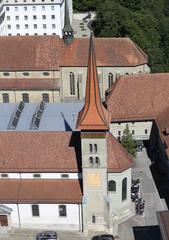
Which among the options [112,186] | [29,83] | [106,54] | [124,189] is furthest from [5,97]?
[124,189]

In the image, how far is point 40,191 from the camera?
6331 cm

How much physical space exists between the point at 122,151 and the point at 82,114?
375 inches

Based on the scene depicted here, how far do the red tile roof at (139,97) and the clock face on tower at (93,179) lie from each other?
62.3 feet

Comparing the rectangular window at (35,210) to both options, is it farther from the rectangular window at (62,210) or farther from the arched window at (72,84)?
the arched window at (72,84)

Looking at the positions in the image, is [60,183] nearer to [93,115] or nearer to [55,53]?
[93,115]

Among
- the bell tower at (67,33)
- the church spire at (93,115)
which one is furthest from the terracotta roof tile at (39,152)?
the bell tower at (67,33)

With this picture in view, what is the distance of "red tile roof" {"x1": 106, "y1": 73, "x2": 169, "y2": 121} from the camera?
79.2m

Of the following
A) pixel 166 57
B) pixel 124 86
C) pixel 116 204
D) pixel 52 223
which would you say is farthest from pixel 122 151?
pixel 166 57

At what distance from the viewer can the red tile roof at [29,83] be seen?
92125 mm

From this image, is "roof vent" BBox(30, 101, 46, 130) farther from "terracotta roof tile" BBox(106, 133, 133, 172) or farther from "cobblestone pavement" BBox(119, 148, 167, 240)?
"cobblestone pavement" BBox(119, 148, 167, 240)

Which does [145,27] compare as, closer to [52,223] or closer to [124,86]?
[124,86]

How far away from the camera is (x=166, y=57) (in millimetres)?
115250

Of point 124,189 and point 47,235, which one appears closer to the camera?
point 47,235

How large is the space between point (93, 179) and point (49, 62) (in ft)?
119
